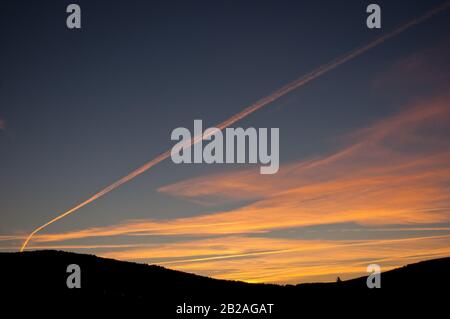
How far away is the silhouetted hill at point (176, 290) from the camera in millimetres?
33625

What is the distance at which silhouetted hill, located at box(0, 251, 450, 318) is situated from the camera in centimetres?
3362

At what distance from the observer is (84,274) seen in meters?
43.6

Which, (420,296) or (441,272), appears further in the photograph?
(441,272)

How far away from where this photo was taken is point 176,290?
1671 inches

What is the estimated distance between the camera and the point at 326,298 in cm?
3834
